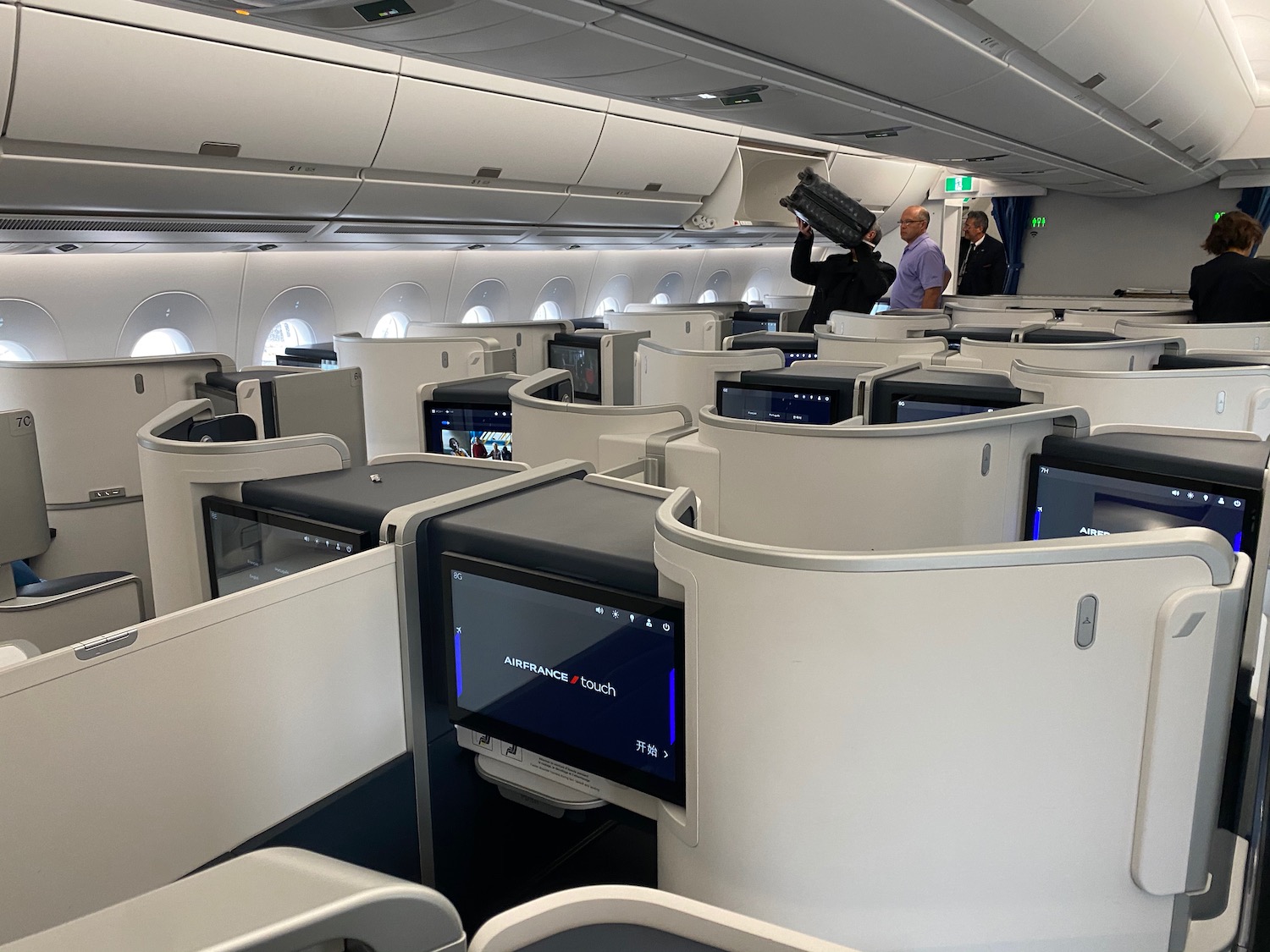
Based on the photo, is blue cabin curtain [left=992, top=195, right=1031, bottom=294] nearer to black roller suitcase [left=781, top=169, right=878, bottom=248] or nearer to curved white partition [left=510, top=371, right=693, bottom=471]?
black roller suitcase [left=781, top=169, right=878, bottom=248]

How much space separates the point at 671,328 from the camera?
7.37 meters

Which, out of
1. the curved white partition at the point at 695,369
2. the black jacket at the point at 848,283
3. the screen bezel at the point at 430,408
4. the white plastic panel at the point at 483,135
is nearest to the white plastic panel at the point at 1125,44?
the curved white partition at the point at 695,369

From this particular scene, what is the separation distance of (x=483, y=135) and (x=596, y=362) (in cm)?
167

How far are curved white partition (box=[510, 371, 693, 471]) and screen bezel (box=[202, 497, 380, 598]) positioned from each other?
3.75 ft

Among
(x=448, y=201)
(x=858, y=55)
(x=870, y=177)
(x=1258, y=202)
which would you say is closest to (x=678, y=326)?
(x=448, y=201)

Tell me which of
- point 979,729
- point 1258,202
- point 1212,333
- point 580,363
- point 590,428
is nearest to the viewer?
point 979,729

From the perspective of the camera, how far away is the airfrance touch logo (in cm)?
140

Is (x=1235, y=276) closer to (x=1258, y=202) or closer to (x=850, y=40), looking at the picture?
(x=850, y=40)

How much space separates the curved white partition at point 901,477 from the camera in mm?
2107

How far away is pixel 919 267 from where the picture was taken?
7082 mm

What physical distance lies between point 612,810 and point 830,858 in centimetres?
47

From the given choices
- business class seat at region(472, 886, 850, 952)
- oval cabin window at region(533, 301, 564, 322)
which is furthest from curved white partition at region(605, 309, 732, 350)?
business class seat at region(472, 886, 850, 952)

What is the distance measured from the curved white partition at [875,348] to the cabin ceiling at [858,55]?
1085mm

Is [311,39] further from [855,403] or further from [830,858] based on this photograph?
[830,858]
